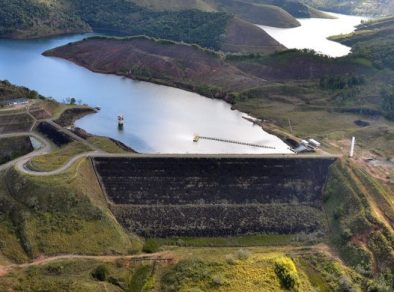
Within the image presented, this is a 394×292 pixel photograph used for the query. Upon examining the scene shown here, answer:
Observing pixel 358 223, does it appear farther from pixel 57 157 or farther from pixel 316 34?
pixel 316 34

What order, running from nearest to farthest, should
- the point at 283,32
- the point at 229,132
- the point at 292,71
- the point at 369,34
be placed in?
the point at 229,132
the point at 292,71
the point at 369,34
the point at 283,32

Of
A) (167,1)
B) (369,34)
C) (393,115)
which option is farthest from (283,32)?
(393,115)

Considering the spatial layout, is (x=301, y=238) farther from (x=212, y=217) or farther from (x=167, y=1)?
(x=167, y=1)

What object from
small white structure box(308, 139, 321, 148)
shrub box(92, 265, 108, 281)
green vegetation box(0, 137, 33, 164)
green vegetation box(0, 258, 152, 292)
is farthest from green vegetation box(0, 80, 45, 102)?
small white structure box(308, 139, 321, 148)

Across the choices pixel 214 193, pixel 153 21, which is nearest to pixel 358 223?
pixel 214 193

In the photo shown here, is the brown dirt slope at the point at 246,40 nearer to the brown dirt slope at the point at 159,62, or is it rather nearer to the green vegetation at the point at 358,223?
the brown dirt slope at the point at 159,62
